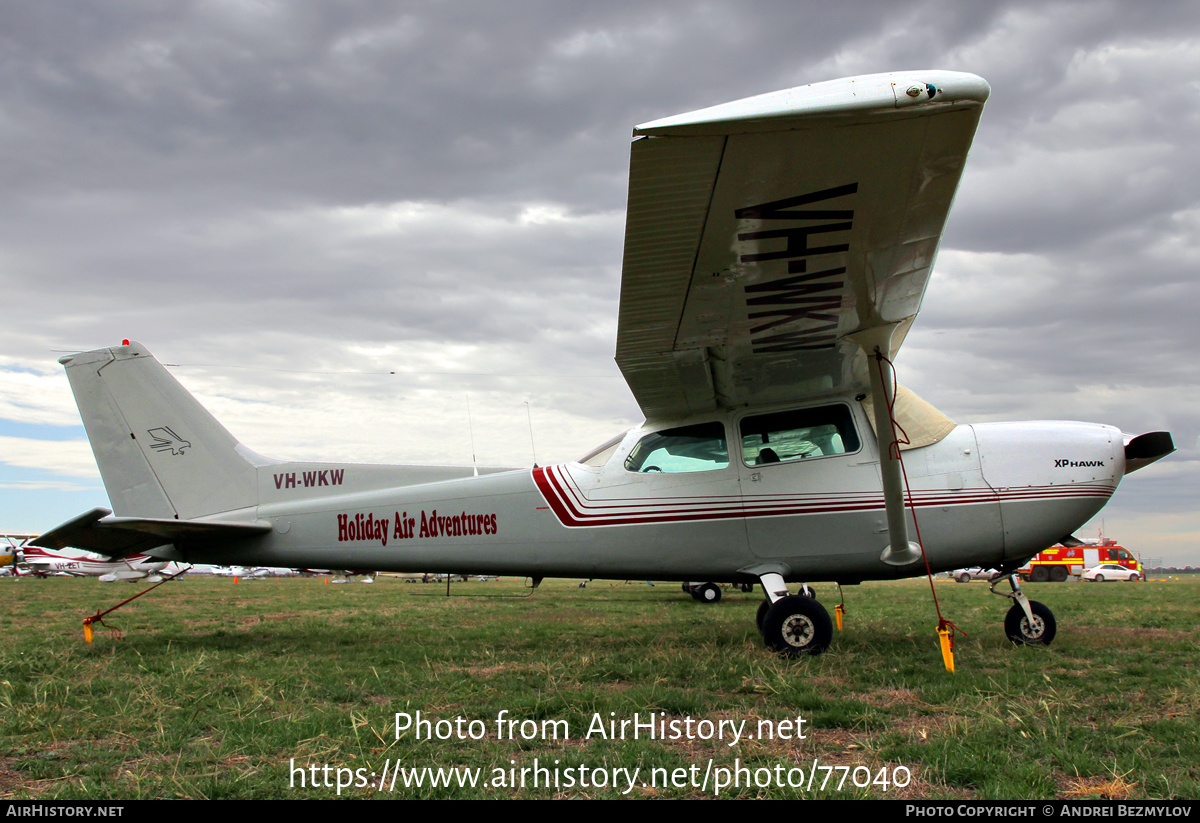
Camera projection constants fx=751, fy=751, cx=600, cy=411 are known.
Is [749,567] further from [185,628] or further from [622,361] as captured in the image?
[185,628]

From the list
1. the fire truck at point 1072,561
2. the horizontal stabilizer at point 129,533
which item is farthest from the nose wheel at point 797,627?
the fire truck at point 1072,561

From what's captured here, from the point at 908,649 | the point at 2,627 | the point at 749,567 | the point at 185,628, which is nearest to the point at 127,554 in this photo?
the point at 185,628

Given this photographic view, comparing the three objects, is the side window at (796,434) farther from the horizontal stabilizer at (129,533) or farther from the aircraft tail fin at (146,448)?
the aircraft tail fin at (146,448)

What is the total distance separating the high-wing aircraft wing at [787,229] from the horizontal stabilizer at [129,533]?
4.21 meters

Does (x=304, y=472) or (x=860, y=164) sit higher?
(x=860, y=164)

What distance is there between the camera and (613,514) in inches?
273

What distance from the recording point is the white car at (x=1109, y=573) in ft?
141

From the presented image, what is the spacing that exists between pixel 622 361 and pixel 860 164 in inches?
114

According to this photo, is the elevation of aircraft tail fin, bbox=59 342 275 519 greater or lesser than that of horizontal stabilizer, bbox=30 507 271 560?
greater

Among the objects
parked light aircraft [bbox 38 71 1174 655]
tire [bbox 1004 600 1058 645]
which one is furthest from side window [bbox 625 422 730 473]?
tire [bbox 1004 600 1058 645]

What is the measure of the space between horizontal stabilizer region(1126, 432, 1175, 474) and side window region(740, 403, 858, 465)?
2.29 meters

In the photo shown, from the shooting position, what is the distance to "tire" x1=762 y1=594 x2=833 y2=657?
19.5ft

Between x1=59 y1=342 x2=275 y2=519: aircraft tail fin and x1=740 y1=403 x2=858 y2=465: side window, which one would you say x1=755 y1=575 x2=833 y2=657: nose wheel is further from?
x1=59 y1=342 x2=275 y2=519: aircraft tail fin

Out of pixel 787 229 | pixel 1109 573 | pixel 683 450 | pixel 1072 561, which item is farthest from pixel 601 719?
pixel 1109 573
